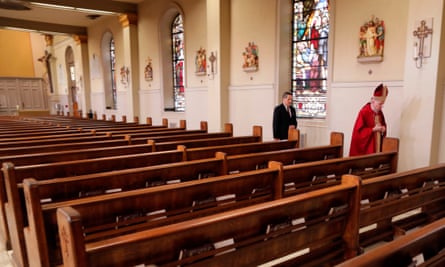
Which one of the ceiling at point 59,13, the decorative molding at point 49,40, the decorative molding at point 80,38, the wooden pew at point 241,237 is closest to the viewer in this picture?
the wooden pew at point 241,237

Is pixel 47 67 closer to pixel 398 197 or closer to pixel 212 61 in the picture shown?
pixel 212 61

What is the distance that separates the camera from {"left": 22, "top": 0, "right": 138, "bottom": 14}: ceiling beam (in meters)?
8.85

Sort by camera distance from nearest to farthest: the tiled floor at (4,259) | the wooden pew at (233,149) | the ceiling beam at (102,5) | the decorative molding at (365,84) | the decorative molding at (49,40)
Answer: the tiled floor at (4,259) → the wooden pew at (233,149) → the decorative molding at (365,84) → the ceiling beam at (102,5) → the decorative molding at (49,40)

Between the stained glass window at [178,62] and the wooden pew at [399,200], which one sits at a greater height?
the stained glass window at [178,62]

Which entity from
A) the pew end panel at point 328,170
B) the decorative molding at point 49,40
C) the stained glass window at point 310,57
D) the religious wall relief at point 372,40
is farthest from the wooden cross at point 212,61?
the decorative molding at point 49,40

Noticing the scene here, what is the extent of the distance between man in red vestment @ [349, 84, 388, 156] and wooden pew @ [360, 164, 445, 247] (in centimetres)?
155

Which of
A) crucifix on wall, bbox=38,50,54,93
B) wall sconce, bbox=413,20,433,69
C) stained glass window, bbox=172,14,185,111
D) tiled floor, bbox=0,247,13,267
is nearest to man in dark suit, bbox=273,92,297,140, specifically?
wall sconce, bbox=413,20,433,69

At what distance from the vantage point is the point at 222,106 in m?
7.37

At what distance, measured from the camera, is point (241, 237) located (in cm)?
131

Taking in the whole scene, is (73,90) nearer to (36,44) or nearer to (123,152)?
(36,44)

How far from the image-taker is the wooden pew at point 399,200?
1825mm

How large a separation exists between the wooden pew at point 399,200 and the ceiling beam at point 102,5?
9874 millimetres

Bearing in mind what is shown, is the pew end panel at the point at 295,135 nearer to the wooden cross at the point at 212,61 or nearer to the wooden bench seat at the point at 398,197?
the wooden bench seat at the point at 398,197

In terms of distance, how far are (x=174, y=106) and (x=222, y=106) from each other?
3324 mm
